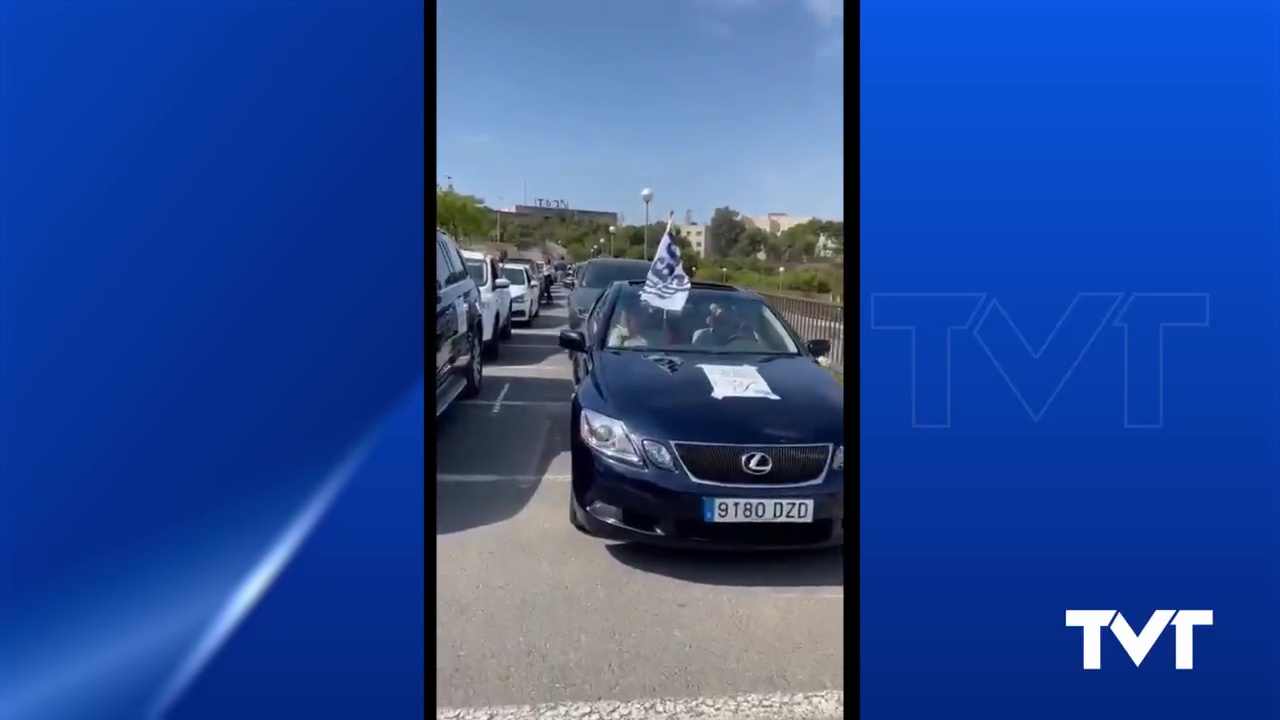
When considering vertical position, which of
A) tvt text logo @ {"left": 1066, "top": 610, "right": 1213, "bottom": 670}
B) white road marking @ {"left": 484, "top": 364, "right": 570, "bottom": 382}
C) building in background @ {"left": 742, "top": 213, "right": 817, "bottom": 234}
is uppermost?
building in background @ {"left": 742, "top": 213, "right": 817, "bottom": 234}

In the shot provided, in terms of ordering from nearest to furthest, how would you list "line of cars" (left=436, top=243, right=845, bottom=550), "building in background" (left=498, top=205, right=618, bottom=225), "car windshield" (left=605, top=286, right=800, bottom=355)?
"building in background" (left=498, top=205, right=618, bottom=225) < "line of cars" (left=436, top=243, right=845, bottom=550) < "car windshield" (left=605, top=286, right=800, bottom=355)

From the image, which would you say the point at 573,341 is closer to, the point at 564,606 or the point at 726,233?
the point at 726,233

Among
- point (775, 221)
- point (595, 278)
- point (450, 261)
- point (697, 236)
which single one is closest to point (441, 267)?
point (450, 261)

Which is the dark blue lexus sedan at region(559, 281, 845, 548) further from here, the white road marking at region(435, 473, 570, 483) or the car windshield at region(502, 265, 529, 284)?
the car windshield at region(502, 265, 529, 284)

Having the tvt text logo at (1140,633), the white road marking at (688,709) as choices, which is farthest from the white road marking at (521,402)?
the tvt text logo at (1140,633)

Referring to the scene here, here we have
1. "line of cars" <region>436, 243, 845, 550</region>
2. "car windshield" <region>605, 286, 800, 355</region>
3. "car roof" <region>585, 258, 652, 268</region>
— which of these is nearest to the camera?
"car roof" <region>585, 258, 652, 268</region>

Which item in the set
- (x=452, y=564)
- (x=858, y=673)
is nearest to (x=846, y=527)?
(x=858, y=673)

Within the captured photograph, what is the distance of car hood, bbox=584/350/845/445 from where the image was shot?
2.36m

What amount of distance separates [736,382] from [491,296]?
0.91 meters

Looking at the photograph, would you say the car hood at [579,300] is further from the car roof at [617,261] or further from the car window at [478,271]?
the car window at [478,271]

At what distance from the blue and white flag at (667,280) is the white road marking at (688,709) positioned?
4.29 feet

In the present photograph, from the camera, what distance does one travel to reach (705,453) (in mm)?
2359

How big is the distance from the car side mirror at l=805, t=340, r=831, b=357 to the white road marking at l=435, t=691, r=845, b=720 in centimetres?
112

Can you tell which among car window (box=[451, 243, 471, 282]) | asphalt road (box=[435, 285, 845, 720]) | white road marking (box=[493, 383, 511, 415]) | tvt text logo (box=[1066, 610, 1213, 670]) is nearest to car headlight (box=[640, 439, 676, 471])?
asphalt road (box=[435, 285, 845, 720])
